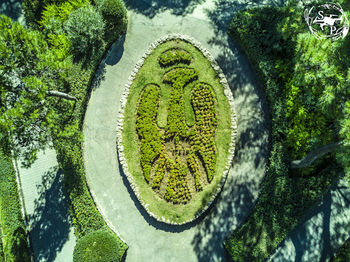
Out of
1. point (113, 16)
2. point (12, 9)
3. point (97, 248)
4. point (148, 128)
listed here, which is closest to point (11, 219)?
point (97, 248)

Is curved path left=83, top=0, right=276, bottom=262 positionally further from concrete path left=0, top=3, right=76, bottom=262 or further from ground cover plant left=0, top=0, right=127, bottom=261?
concrete path left=0, top=3, right=76, bottom=262

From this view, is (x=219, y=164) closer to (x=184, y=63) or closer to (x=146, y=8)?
(x=184, y=63)

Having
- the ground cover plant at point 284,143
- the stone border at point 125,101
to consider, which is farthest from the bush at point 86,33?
the ground cover plant at point 284,143

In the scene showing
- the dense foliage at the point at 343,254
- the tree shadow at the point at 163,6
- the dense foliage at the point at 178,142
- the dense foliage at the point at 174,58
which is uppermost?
the tree shadow at the point at 163,6

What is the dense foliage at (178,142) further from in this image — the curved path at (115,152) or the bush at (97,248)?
the bush at (97,248)

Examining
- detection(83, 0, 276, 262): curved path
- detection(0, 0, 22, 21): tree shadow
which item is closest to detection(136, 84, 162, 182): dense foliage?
detection(83, 0, 276, 262): curved path

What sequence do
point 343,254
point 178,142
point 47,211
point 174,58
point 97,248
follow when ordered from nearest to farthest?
1. point 97,248
2. point 343,254
3. point 178,142
4. point 47,211
5. point 174,58

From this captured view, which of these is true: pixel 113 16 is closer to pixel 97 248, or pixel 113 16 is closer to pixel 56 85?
pixel 56 85
